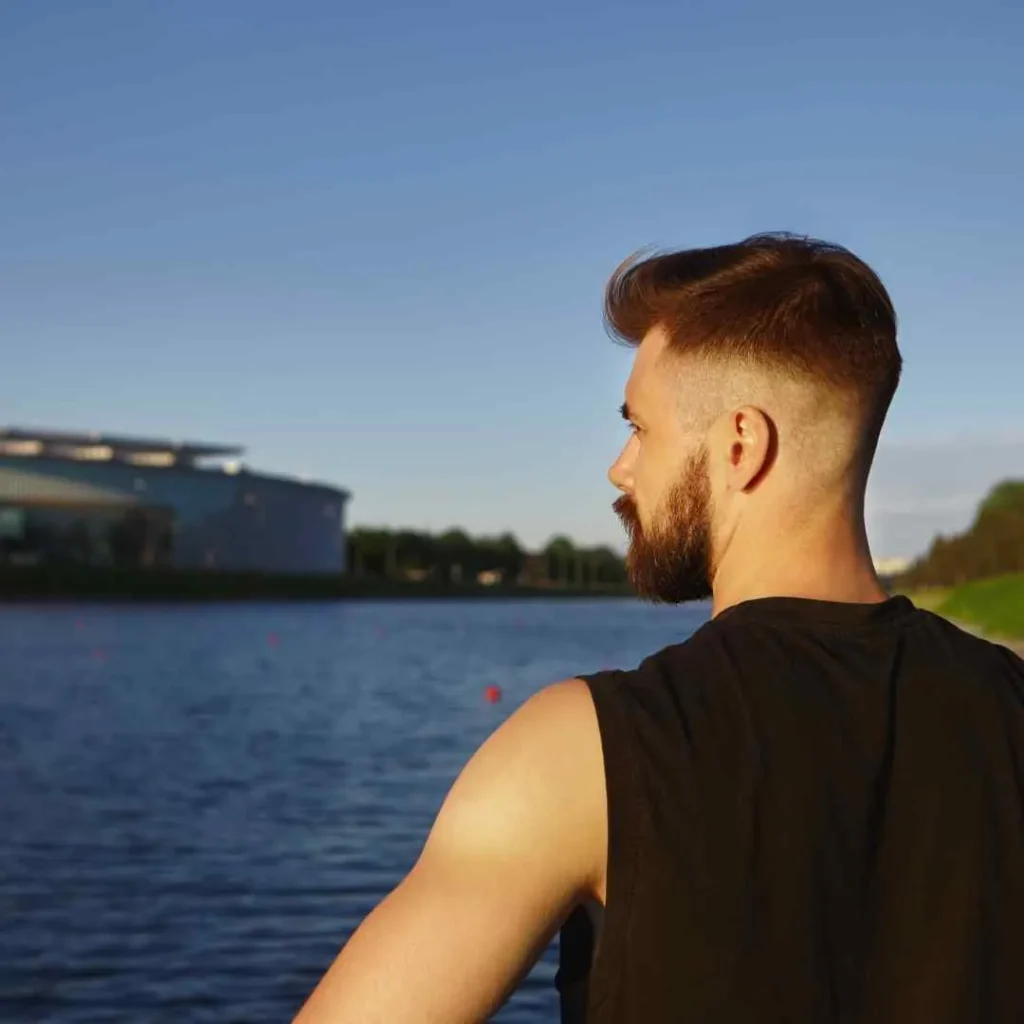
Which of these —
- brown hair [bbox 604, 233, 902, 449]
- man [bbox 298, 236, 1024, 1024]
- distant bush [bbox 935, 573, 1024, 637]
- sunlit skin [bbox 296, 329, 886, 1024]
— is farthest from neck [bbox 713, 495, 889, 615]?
distant bush [bbox 935, 573, 1024, 637]

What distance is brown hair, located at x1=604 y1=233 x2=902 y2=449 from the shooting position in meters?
1.73

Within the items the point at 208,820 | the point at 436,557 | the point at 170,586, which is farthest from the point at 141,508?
the point at 208,820

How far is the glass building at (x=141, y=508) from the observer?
10612cm

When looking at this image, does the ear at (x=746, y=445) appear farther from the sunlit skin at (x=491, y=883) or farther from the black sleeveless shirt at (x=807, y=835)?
the sunlit skin at (x=491, y=883)

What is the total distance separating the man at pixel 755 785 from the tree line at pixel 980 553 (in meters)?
60.7

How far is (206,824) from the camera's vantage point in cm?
1584

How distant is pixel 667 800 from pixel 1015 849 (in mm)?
361

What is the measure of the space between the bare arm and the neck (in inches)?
14.1

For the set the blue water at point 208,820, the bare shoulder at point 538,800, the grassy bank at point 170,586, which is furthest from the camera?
the grassy bank at point 170,586

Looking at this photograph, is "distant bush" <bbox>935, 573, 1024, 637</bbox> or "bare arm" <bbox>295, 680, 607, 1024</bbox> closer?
"bare arm" <bbox>295, 680, 607, 1024</bbox>

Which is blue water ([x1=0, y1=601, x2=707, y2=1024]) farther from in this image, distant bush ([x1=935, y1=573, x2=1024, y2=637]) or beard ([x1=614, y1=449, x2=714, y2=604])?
distant bush ([x1=935, y1=573, x2=1024, y2=637])

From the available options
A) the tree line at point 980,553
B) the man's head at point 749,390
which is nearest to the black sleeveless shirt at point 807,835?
the man's head at point 749,390

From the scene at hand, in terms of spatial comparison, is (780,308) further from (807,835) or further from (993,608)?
(993,608)

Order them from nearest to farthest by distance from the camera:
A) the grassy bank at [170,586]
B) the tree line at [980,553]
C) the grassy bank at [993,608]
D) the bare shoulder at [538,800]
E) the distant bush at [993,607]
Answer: the bare shoulder at [538,800] < the grassy bank at [993,608] < the distant bush at [993,607] < the tree line at [980,553] < the grassy bank at [170,586]
